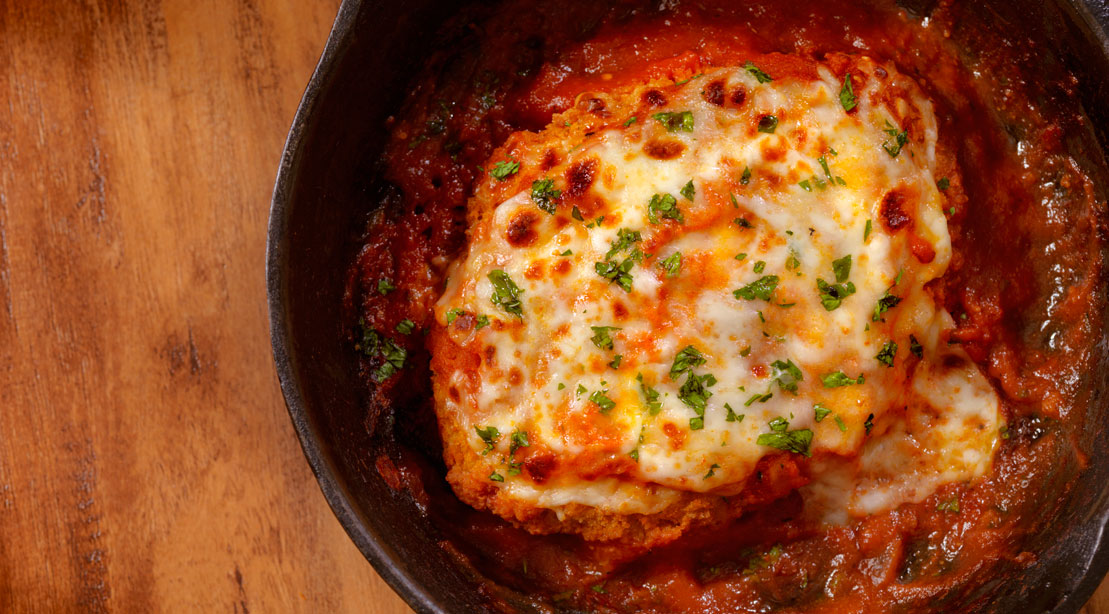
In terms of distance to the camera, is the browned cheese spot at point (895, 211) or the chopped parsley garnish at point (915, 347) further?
the chopped parsley garnish at point (915, 347)

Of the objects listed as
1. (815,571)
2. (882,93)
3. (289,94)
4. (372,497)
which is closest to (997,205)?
(882,93)

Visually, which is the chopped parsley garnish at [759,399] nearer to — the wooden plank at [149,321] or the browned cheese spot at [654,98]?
the browned cheese spot at [654,98]

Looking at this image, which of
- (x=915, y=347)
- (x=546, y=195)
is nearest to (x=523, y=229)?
(x=546, y=195)

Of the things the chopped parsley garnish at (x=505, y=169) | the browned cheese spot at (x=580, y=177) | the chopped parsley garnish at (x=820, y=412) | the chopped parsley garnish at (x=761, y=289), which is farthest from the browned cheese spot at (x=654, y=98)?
the chopped parsley garnish at (x=820, y=412)

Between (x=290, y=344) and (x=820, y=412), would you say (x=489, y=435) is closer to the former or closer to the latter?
(x=290, y=344)

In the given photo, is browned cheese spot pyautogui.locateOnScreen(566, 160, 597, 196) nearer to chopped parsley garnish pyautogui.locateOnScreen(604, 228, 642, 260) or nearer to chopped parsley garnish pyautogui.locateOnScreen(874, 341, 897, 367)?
chopped parsley garnish pyautogui.locateOnScreen(604, 228, 642, 260)

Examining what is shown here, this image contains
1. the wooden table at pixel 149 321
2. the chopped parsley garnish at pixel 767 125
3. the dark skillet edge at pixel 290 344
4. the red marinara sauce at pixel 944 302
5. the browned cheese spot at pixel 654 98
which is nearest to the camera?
the dark skillet edge at pixel 290 344

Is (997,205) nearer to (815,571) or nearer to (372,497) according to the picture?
(815,571)

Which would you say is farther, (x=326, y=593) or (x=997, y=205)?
(x=326, y=593)
